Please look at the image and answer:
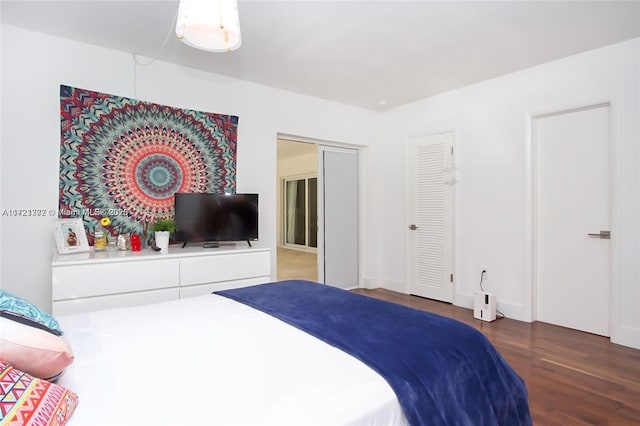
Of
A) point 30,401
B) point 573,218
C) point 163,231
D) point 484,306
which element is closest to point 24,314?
point 30,401

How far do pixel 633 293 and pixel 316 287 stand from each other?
8.92ft

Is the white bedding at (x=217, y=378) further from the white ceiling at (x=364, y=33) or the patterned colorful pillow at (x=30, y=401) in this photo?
the white ceiling at (x=364, y=33)

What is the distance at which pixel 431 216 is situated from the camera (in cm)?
456

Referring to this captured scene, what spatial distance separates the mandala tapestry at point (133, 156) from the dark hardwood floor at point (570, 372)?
10.1 feet

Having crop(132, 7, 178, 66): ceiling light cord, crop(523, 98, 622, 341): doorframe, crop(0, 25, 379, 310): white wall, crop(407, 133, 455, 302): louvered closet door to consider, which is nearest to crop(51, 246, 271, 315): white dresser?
crop(0, 25, 379, 310): white wall

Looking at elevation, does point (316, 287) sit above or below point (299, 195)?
below

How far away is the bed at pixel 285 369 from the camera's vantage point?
3.21ft

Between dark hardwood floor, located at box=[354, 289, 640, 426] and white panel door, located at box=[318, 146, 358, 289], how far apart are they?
1808 millimetres

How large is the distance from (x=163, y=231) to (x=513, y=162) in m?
3.53

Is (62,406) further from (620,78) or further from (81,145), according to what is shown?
(620,78)

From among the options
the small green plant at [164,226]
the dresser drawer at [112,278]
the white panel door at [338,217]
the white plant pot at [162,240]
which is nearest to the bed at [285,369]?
the dresser drawer at [112,278]

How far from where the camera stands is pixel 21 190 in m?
2.81

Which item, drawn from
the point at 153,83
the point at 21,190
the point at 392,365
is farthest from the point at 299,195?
the point at 392,365

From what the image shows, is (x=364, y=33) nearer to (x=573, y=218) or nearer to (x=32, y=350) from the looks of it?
(x=573, y=218)
